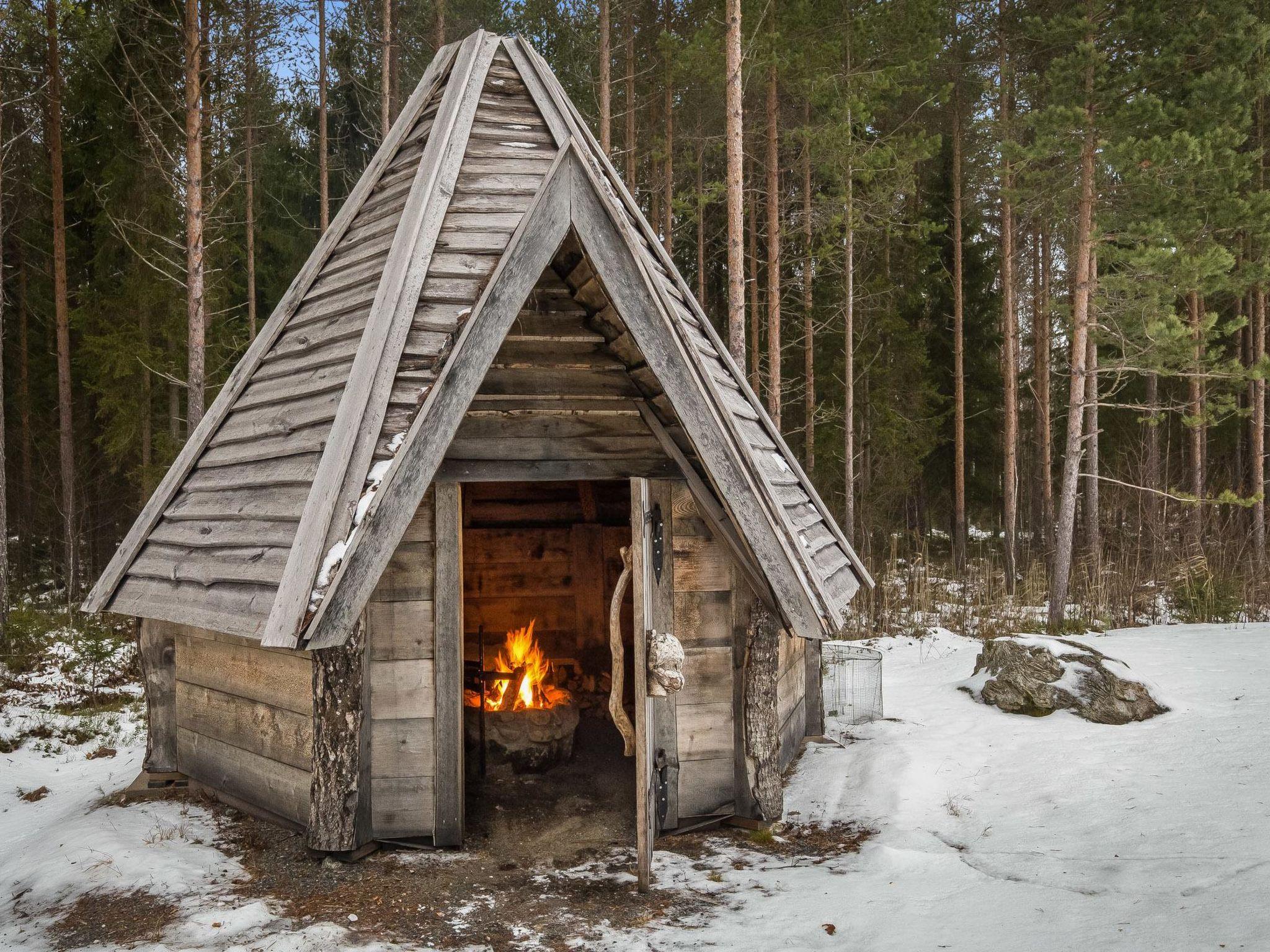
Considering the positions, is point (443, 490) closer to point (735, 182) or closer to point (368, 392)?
point (368, 392)

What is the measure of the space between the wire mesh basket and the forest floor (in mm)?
849

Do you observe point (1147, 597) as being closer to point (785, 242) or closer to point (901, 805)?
point (901, 805)

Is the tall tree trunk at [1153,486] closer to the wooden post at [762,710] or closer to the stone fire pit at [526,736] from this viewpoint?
the wooden post at [762,710]

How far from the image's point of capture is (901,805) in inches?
207

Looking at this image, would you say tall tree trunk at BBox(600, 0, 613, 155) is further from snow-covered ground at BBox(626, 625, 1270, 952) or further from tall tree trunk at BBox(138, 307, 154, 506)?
snow-covered ground at BBox(626, 625, 1270, 952)

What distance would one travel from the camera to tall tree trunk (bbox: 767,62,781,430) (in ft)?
39.3

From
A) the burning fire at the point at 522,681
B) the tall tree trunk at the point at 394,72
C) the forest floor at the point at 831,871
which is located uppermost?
the tall tree trunk at the point at 394,72

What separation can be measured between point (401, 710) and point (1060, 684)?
5.11 m

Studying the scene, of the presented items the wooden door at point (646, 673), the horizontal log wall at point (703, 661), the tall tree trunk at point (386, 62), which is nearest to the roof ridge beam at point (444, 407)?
the wooden door at point (646, 673)

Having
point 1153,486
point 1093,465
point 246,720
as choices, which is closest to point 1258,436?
point 1153,486

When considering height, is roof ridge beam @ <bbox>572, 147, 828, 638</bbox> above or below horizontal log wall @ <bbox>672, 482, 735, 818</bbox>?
above

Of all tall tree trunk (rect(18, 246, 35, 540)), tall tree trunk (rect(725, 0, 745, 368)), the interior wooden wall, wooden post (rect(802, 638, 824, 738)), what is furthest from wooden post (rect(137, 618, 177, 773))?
tall tree trunk (rect(18, 246, 35, 540))

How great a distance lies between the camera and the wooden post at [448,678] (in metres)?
4.66

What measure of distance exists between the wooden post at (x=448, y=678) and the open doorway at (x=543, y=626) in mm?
1484
